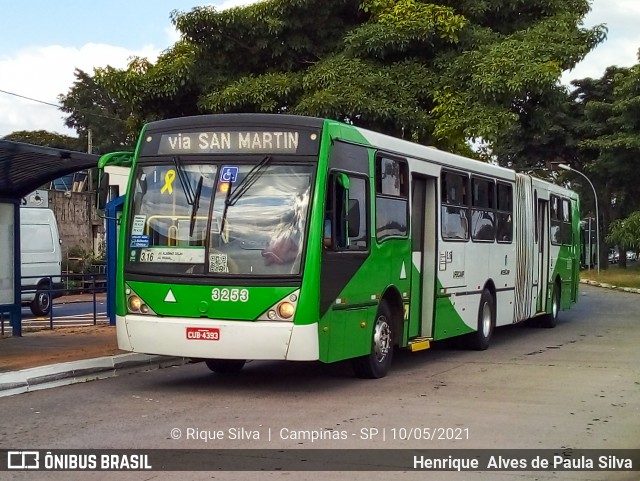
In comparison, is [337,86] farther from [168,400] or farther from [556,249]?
[168,400]

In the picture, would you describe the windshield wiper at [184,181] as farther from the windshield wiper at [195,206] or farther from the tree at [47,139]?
the tree at [47,139]

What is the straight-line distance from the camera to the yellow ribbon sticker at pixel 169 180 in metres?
11.2

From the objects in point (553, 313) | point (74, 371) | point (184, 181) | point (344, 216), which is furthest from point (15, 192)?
point (553, 313)

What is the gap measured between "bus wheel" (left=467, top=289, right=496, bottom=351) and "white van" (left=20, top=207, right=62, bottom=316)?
37.8ft

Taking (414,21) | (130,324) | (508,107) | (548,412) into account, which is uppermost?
(414,21)

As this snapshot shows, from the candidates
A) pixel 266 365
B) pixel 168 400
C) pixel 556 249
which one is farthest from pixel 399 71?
pixel 168 400

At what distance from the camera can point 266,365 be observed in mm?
13906

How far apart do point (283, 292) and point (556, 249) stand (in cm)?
1253

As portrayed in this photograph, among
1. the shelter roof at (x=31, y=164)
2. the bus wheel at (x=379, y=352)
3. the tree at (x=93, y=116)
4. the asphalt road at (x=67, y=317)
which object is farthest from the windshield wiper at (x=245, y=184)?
the tree at (x=93, y=116)

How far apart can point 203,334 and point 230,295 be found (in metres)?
0.52

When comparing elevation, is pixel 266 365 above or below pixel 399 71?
below

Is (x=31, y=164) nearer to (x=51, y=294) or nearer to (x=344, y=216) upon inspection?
(x=51, y=294)

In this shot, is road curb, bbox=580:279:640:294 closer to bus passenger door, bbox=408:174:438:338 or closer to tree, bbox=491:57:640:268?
tree, bbox=491:57:640:268

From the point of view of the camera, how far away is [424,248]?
1406cm
